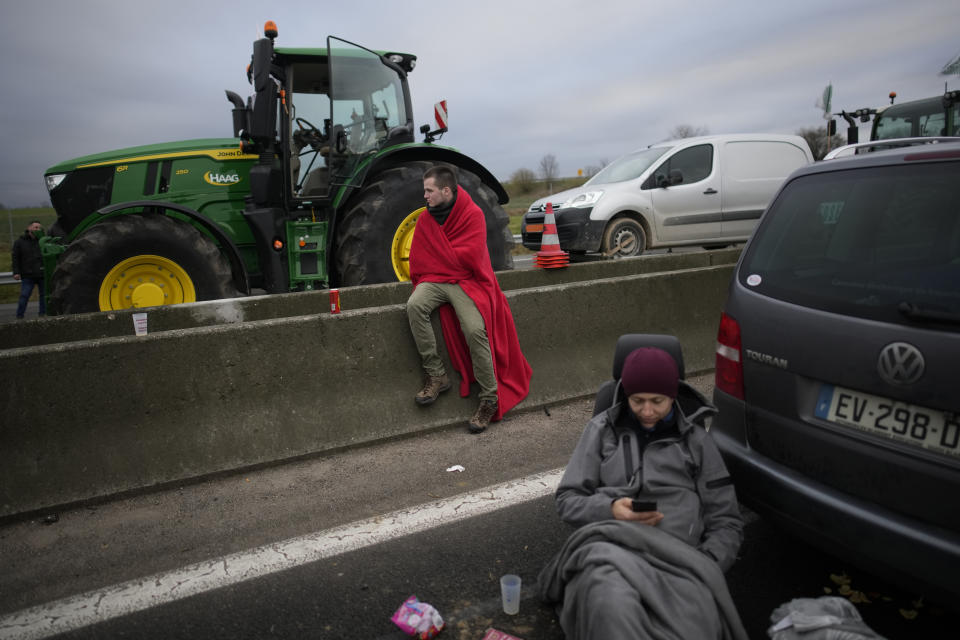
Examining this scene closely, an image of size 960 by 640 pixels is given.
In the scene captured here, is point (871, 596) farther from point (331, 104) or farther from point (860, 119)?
point (860, 119)

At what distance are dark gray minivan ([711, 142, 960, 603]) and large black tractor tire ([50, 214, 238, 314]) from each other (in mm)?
4952

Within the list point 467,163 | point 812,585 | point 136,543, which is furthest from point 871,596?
point 467,163

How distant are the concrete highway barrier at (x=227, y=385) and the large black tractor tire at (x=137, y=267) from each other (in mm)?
876

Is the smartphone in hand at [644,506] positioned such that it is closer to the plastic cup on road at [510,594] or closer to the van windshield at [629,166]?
the plastic cup on road at [510,594]

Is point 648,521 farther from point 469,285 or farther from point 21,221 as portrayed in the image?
point 21,221

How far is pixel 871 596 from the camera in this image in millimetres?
2443

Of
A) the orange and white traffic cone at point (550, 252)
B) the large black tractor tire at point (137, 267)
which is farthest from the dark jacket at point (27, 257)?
the orange and white traffic cone at point (550, 252)

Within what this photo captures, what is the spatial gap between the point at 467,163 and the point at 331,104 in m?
1.63

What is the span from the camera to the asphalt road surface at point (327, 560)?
7.83 ft

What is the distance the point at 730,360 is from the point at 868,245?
689mm

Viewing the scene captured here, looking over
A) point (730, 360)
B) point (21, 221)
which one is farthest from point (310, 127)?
point (21, 221)

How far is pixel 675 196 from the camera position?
1005cm

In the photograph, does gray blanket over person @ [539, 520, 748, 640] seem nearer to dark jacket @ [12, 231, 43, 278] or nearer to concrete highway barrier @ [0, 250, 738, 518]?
concrete highway barrier @ [0, 250, 738, 518]

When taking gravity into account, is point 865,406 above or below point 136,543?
above
